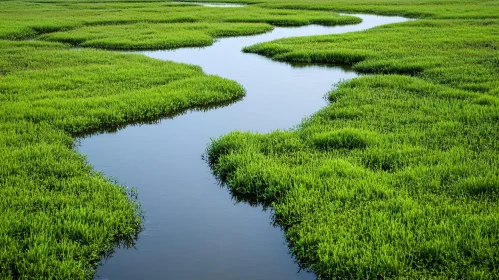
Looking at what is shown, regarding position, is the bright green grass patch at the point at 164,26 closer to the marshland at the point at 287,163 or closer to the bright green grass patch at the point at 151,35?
the bright green grass patch at the point at 151,35

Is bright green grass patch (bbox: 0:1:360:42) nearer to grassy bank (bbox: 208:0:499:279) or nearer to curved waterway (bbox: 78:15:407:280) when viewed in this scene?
curved waterway (bbox: 78:15:407:280)

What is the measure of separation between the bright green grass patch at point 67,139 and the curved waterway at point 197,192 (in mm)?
408

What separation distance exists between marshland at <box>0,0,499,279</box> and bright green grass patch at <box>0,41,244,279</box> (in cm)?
3

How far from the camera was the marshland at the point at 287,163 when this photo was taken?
19.6ft

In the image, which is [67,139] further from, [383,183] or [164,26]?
[164,26]

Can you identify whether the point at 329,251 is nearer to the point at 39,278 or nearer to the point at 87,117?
the point at 39,278

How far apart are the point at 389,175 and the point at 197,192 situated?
3018 millimetres

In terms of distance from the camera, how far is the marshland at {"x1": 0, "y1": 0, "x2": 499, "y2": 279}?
5977 millimetres

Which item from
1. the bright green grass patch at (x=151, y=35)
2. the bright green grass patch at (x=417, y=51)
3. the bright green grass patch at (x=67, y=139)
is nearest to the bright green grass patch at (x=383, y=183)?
the bright green grass patch at (x=67, y=139)

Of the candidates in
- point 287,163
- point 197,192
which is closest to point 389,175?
point 287,163

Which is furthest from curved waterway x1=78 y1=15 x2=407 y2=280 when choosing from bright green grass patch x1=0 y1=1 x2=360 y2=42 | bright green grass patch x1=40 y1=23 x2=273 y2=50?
bright green grass patch x1=0 y1=1 x2=360 y2=42

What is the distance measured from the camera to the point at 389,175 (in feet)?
26.0

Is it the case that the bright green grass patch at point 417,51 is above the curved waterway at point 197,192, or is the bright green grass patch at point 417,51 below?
above

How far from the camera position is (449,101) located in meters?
12.1
